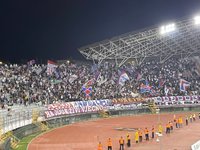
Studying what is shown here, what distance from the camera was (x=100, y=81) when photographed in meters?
60.2

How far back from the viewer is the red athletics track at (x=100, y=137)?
96.4ft

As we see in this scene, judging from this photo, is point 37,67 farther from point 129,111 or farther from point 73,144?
point 73,144

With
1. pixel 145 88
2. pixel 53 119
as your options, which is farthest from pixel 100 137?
pixel 145 88

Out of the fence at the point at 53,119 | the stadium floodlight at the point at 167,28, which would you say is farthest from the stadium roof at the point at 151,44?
the fence at the point at 53,119

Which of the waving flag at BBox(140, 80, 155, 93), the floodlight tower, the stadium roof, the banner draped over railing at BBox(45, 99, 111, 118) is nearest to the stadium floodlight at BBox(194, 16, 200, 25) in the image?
the stadium roof

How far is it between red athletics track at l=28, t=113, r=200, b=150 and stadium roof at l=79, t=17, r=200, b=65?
17.7 metres

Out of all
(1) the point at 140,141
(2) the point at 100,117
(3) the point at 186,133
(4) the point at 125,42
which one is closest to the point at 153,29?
Result: (4) the point at 125,42

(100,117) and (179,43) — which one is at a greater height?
(179,43)

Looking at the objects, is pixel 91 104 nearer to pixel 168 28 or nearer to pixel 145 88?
pixel 145 88

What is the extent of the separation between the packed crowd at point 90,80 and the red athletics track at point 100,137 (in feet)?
24.3

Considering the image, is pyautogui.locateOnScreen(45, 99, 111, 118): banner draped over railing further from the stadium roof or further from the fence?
the stadium roof

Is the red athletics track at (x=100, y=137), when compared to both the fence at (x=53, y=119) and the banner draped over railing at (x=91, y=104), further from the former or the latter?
the banner draped over railing at (x=91, y=104)

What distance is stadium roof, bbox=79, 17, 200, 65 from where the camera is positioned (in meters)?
57.1

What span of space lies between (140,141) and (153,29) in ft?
95.6
